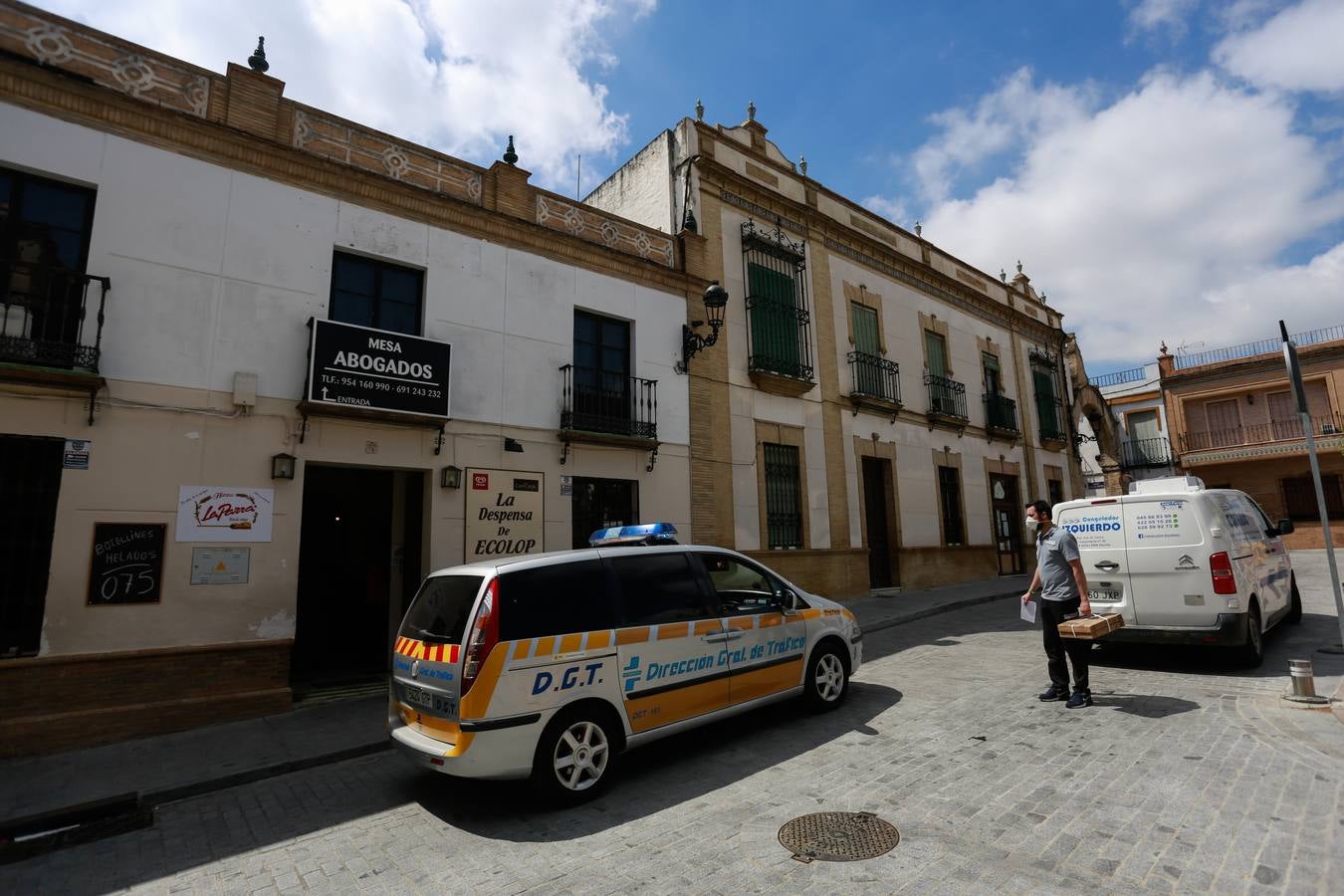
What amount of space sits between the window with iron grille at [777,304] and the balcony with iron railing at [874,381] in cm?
151

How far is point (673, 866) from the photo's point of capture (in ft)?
11.7

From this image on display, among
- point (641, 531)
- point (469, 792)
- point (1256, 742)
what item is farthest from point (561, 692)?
point (1256, 742)

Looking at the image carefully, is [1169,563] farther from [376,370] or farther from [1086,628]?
[376,370]

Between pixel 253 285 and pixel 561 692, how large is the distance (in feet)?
21.4

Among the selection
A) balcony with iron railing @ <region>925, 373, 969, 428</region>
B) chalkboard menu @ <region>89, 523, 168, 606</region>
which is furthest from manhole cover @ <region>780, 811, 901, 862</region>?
balcony with iron railing @ <region>925, 373, 969, 428</region>

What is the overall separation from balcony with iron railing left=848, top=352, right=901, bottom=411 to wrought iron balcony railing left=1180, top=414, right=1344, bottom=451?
20.6m

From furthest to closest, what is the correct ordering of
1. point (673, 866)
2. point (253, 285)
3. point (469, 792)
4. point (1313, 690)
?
point (253, 285), point (1313, 690), point (469, 792), point (673, 866)

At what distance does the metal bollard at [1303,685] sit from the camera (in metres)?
5.52

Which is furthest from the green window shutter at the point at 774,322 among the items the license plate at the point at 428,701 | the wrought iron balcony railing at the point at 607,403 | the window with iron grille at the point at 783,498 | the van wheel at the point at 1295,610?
the license plate at the point at 428,701

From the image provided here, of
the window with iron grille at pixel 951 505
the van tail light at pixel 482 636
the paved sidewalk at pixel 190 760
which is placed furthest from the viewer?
the window with iron grille at pixel 951 505

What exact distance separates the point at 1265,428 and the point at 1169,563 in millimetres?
27711

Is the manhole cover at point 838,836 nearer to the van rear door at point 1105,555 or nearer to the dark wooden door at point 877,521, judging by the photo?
the van rear door at point 1105,555

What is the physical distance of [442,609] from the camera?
193 inches

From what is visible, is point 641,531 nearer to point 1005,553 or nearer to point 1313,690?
point 1313,690
